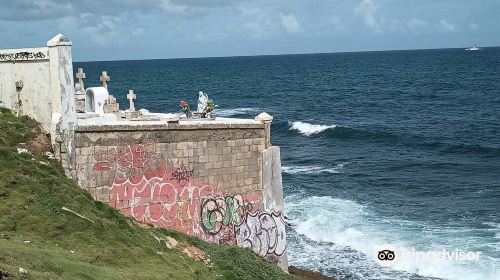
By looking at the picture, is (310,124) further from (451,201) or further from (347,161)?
(451,201)

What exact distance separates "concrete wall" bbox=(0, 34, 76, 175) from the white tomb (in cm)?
342

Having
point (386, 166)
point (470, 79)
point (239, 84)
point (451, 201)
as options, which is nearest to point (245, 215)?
point (451, 201)

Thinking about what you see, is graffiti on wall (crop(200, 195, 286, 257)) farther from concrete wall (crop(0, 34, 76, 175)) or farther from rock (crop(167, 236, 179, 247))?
concrete wall (crop(0, 34, 76, 175))

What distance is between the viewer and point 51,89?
17203 millimetres

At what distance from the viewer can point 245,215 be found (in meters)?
20.0

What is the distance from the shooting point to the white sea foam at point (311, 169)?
41.3 metres

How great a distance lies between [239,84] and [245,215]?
105611 millimetres

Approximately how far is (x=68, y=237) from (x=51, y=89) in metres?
5.06

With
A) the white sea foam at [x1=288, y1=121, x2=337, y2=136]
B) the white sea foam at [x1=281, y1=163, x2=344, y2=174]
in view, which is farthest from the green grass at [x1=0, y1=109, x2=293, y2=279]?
the white sea foam at [x1=288, y1=121, x2=337, y2=136]

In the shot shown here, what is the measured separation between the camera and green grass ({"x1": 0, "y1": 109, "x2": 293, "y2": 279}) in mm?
12094

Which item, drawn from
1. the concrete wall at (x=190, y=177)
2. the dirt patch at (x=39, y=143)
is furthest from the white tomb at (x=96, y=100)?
the concrete wall at (x=190, y=177)

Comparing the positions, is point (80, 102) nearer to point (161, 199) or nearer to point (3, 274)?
point (161, 199)

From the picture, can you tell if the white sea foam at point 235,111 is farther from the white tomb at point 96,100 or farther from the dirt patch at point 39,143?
the dirt patch at point 39,143

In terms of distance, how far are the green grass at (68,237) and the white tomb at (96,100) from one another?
4.17m
